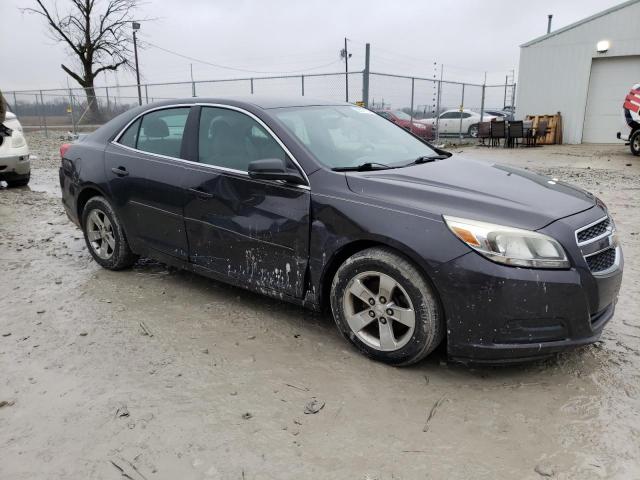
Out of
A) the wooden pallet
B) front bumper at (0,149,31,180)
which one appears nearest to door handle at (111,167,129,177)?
front bumper at (0,149,31,180)

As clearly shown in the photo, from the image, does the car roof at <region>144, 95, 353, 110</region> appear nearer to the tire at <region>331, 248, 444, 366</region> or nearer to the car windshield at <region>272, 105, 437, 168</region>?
the car windshield at <region>272, 105, 437, 168</region>

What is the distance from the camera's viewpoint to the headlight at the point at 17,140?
8.87m

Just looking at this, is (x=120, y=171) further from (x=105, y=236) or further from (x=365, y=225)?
(x=365, y=225)

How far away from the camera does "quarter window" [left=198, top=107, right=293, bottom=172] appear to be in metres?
3.49

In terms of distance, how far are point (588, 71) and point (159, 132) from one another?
60.3 ft

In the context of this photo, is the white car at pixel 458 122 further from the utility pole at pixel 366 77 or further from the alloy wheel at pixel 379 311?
the alloy wheel at pixel 379 311

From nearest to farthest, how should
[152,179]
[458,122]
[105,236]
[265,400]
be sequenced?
[265,400], [152,179], [105,236], [458,122]

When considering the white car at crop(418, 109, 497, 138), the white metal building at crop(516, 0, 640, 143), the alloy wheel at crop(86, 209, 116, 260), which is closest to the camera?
the alloy wheel at crop(86, 209, 116, 260)

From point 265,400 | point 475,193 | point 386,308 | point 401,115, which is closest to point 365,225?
point 386,308

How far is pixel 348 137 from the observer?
372 cm

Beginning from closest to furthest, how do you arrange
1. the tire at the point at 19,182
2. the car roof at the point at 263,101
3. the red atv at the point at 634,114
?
the car roof at the point at 263,101 → the tire at the point at 19,182 → the red atv at the point at 634,114

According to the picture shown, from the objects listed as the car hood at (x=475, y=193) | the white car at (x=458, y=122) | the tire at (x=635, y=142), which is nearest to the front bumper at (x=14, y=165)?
the car hood at (x=475, y=193)

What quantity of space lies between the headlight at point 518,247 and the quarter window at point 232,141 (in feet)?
4.49

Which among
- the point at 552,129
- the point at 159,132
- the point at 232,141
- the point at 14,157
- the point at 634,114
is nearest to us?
the point at 232,141
